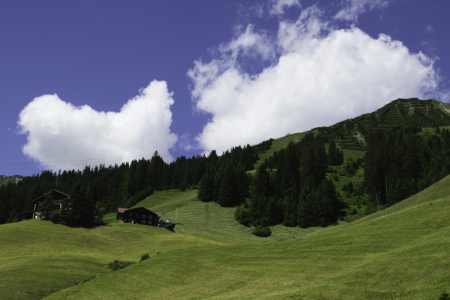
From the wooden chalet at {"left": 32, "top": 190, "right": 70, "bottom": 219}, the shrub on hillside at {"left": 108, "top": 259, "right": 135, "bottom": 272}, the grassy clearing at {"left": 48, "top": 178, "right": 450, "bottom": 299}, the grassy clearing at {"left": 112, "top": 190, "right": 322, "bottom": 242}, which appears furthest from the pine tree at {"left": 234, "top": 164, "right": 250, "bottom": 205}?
the shrub on hillside at {"left": 108, "top": 259, "right": 135, "bottom": 272}

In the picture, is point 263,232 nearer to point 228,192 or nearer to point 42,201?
point 228,192

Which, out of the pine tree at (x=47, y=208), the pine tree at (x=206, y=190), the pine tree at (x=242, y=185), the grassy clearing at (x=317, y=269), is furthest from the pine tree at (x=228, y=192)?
the grassy clearing at (x=317, y=269)

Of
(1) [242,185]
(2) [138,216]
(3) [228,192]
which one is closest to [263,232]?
(2) [138,216]

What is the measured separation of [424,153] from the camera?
433 ft

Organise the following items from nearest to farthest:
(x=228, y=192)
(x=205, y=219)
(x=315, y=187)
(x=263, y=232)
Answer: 1. (x=263, y=232)
2. (x=205, y=219)
3. (x=315, y=187)
4. (x=228, y=192)

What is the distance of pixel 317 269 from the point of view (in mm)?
27078

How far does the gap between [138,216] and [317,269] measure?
75734 mm

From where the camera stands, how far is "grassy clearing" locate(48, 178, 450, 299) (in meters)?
18.1

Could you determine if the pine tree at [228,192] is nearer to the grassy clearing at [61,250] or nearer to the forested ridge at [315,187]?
the forested ridge at [315,187]

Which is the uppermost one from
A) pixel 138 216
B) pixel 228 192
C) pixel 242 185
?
pixel 242 185

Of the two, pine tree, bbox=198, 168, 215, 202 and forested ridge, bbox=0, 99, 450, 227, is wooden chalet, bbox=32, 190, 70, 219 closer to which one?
forested ridge, bbox=0, 99, 450, 227

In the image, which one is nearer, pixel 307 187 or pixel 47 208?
pixel 47 208

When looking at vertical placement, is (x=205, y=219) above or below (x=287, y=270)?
below

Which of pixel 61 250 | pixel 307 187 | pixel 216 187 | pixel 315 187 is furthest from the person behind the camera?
pixel 216 187
